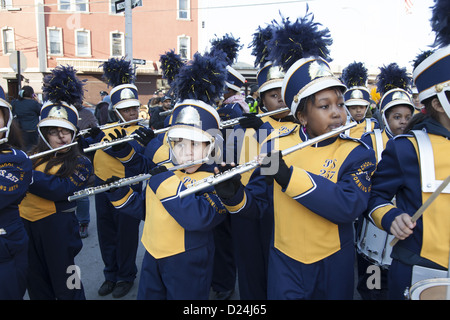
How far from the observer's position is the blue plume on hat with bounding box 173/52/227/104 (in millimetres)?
2727

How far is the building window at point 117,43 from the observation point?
26.5 metres

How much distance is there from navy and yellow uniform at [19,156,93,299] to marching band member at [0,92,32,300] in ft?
1.38

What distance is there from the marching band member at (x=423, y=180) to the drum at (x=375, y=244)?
97cm

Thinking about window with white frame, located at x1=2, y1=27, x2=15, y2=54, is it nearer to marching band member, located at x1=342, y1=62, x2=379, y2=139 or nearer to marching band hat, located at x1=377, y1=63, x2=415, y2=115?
marching band member, located at x1=342, y1=62, x2=379, y2=139

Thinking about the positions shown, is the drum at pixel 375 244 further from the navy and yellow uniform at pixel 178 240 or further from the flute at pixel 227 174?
the navy and yellow uniform at pixel 178 240

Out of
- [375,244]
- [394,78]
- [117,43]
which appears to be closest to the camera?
[375,244]

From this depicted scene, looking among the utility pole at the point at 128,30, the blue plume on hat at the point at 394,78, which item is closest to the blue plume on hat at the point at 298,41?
the blue plume on hat at the point at 394,78

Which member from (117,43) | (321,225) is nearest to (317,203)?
(321,225)

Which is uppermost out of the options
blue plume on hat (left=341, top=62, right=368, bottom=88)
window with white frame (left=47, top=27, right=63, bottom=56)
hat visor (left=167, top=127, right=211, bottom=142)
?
window with white frame (left=47, top=27, right=63, bottom=56)

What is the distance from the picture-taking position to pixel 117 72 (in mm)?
4895

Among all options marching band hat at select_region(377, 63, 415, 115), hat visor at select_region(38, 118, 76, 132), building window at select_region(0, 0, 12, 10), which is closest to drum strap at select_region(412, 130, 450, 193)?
marching band hat at select_region(377, 63, 415, 115)

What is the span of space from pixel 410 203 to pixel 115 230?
3.24 m

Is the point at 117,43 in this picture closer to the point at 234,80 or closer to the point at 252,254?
the point at 234,80

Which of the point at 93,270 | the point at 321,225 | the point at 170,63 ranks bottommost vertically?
the point at 93,270
